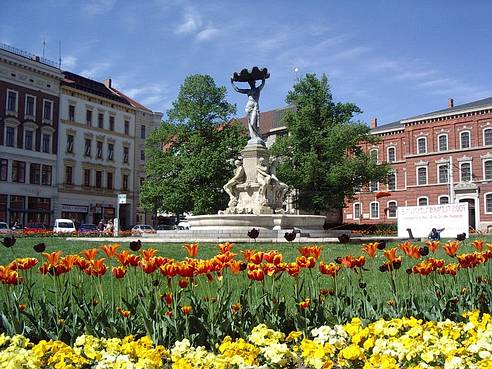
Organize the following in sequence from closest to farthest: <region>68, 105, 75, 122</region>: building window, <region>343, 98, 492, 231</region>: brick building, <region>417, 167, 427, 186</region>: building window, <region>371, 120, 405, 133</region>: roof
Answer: <region>343, 98, 492, 231</region>: brick building
<region>68, 105, 75, 122</region>: building window
<region>417, 167, 427, 186</region>: building window
<region>371, 120, 405, 133</region>: roof

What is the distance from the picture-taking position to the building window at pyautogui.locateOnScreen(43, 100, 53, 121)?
51.3m

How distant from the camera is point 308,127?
4159 centimetres

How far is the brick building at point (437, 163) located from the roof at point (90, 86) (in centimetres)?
2919

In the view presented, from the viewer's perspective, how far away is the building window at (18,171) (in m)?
47.5

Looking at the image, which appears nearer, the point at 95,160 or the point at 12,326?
the point at 12,326

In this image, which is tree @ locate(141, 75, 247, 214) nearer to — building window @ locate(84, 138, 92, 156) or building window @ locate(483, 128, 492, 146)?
building window @ locate(84, 138, 92, 156)

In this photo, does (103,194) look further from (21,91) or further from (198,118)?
(198,118)

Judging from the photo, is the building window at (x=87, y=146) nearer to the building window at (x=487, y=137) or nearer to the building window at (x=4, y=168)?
the building window at (x=4, y=168)

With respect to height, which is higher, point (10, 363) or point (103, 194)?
point (103, 194)

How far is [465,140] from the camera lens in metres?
55.4

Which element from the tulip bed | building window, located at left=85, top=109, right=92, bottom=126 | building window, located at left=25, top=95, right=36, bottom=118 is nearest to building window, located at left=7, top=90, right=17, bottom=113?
building window, located at left=25, top=95, right=36, bottom=118

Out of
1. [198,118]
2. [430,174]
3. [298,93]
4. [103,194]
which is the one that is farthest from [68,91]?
[430,174]

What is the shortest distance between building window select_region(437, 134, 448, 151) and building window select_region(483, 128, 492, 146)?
4.18 metres

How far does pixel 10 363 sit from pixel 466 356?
266 centimetres
